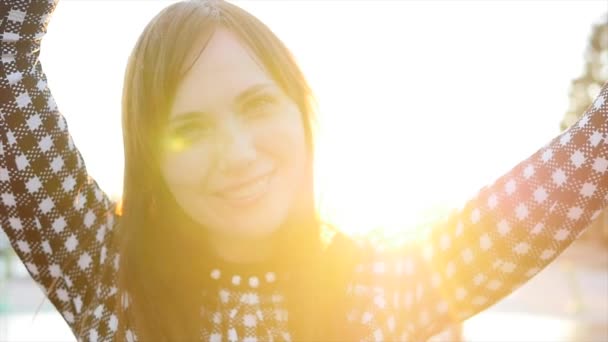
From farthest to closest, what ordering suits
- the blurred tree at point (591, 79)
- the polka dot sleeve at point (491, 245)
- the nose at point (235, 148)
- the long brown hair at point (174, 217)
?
the blurred tree at point (591, 79) < the long brown hair at point (174, 217) < the nose at point (235, 148) < the polka dot sleeve at point (491, 245)

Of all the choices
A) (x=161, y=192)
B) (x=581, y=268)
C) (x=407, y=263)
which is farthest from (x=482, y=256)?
(x=581, y=268)

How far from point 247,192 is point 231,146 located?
4.8 inches

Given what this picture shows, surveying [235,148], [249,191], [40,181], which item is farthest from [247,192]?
[40,181]

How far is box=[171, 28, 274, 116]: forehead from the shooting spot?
68.1 inches

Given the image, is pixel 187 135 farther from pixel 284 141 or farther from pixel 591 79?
pixel 591 79

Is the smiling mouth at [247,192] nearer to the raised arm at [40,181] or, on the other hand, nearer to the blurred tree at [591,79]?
the raised arm at [40,181]

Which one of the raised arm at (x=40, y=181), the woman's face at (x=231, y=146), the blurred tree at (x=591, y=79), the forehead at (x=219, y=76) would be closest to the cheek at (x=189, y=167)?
the woman's face at (x=231, y=146)

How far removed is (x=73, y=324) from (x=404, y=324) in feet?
2.96

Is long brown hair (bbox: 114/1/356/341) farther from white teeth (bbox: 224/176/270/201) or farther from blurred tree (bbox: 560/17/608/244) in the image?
blurred tree (bbox: 560/17/608/244)

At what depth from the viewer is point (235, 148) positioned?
170 centimetres

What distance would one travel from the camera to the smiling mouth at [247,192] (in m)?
1.73

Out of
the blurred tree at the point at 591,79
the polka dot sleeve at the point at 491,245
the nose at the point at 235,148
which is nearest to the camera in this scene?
the polka dot sleeve at the point at 491,245

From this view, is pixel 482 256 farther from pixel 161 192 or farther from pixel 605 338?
pixel 605 338

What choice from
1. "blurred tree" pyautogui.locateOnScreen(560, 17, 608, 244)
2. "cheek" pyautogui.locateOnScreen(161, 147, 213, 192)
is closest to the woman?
"cheek" pyautogui.locateOnScreen(161, 147, 213, 192)
